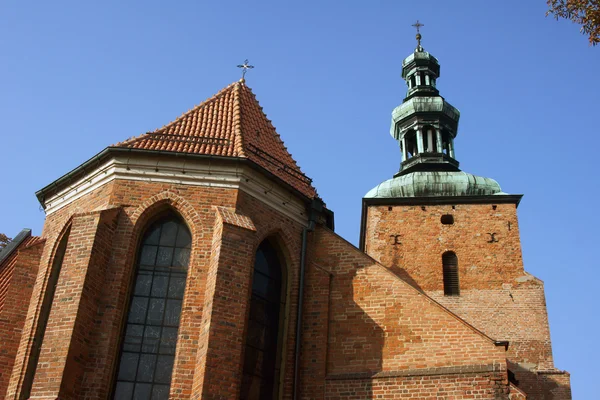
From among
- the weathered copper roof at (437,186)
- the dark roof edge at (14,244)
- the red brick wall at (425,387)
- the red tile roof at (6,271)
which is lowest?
the red brick wall at (425,387)

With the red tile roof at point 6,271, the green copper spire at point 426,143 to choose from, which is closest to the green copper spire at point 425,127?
the green copper spire at point 426,143

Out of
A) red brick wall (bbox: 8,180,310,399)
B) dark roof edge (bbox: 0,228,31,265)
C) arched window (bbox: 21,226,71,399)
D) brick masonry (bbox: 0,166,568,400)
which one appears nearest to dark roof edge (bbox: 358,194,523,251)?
brick masonry (bbox: 0,166,568,400)

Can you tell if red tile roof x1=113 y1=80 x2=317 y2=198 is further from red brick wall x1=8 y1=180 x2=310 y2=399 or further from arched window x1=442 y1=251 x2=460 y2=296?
arched window x1=442 y1=251 x2=460 y2=296

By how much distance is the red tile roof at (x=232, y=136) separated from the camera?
12.4 metres

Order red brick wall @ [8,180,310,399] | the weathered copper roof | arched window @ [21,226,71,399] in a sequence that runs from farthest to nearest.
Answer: the weathered copper roof, arched window @ [21,226,71,399], red brick wall @ [8,180,310,399]

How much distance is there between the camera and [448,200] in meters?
21.8

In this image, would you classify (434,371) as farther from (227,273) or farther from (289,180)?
(289,180)

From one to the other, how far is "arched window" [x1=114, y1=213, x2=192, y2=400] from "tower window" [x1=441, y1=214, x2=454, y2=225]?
12.0m

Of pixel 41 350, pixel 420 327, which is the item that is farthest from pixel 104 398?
pixel 420 327

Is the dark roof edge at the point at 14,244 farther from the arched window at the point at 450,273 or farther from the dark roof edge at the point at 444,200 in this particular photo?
the arched window at the point at 450,273

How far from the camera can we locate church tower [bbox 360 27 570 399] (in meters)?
18.7

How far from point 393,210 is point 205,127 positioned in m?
10.1

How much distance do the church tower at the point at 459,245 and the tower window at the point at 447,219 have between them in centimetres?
3

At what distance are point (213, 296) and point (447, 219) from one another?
1289 centimetres
